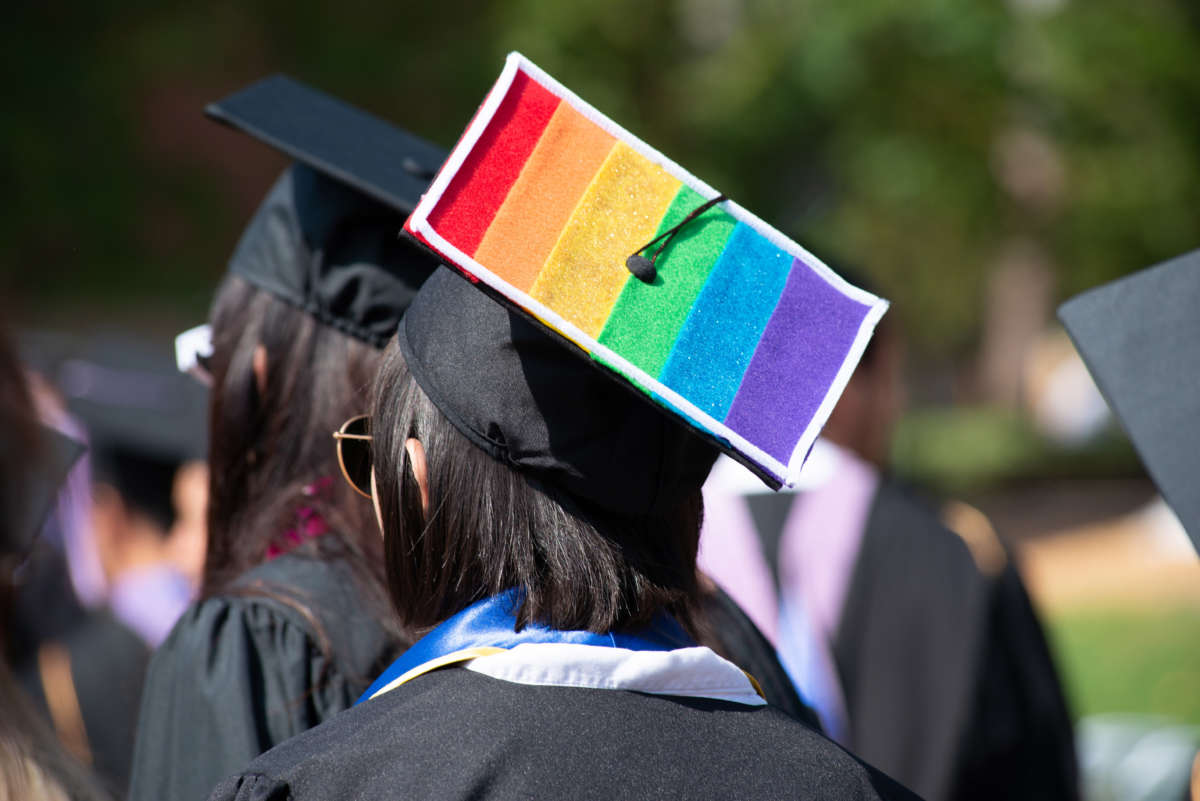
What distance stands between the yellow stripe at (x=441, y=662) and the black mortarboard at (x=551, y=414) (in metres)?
0.20

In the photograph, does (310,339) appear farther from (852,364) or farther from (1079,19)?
(1079,19)

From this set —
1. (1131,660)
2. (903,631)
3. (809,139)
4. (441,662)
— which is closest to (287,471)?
(441,662)

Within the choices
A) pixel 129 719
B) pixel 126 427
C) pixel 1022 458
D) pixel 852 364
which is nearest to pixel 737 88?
pixel 1022 458

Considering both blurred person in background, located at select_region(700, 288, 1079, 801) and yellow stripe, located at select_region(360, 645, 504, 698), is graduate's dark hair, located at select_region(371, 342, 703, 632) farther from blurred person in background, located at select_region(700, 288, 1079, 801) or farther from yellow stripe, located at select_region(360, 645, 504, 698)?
blurred person in background, located at select_region(700, 288, 1079, 801)

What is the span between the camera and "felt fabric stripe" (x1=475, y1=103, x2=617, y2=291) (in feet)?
3.79

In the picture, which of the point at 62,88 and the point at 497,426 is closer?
the point at 497,426

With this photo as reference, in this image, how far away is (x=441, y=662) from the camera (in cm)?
122

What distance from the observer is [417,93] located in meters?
13.6

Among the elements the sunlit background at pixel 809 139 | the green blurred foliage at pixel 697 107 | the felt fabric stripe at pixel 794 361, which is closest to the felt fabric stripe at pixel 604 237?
the felt fabric stripe at pixel 794 361

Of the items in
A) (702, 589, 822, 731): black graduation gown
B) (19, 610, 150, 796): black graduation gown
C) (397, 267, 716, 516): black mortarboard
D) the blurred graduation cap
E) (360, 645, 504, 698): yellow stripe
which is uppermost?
(397, 267, 716, 516): black mortarboard

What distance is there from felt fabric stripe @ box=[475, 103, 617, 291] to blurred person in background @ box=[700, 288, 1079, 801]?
172 centimetres

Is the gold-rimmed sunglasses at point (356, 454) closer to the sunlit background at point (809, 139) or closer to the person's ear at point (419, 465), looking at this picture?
the person's ear at point (419, 465)

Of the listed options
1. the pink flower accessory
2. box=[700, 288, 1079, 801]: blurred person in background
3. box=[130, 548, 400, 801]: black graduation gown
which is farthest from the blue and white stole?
box=[700, 288, 1079, 801]: blurred person in background

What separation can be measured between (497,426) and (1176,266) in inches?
37.3
